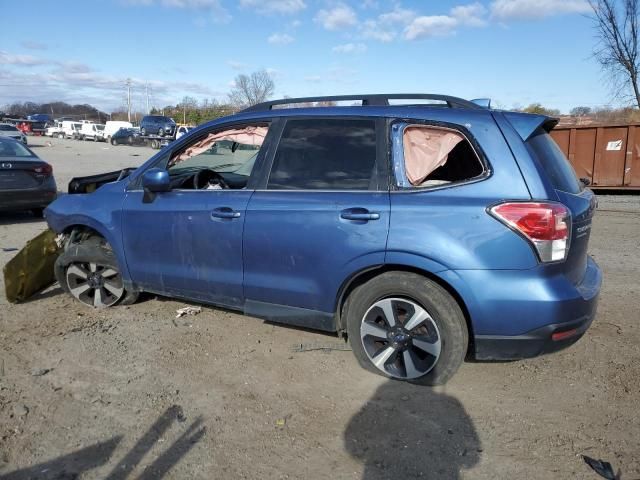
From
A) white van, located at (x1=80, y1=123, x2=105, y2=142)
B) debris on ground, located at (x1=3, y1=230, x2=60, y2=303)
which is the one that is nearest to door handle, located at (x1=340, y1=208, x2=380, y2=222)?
debris on ground, located at (x1=3, y1=230, x2=60, y2=303)

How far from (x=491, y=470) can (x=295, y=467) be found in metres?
0.99

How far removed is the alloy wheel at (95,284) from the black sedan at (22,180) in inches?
187

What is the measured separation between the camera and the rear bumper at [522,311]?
118 inches

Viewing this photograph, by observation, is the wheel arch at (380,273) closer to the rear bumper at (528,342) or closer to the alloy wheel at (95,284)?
the rear bumper at (528,342)

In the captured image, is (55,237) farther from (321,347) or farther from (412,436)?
(412,436)

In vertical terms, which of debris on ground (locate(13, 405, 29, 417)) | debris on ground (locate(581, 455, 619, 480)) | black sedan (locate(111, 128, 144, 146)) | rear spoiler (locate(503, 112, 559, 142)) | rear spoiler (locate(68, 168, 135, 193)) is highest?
black sedan (locate(111, 128, 144, 146))

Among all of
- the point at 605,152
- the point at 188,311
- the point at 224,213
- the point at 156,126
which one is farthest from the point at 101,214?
the point at 156,126

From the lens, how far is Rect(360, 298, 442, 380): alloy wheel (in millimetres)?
3285

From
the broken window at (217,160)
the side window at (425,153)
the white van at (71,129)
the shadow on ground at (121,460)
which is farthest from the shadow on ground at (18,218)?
the white van at (71,129)

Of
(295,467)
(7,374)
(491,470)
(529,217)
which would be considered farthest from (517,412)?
(7,374)

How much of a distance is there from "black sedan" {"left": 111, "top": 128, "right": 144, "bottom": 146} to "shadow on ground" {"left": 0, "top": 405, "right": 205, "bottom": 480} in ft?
133

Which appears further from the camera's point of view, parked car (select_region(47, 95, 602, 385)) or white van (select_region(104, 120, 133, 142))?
white van (select_region(104, 120, 133, 142))

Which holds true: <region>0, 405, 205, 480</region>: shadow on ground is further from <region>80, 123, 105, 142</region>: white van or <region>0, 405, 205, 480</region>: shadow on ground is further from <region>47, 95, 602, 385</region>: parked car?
<region>80, 123, 105, 142</region>: white van

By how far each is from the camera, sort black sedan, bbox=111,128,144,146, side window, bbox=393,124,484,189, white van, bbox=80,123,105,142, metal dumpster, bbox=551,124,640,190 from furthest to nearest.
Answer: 1. white van, bbox=80,123,105,142
2. black sedan, bbox=111,128,144,146
3. metal dumpster, bbox=551,124,640,190
4. side window, bbox=393,124,484,189
